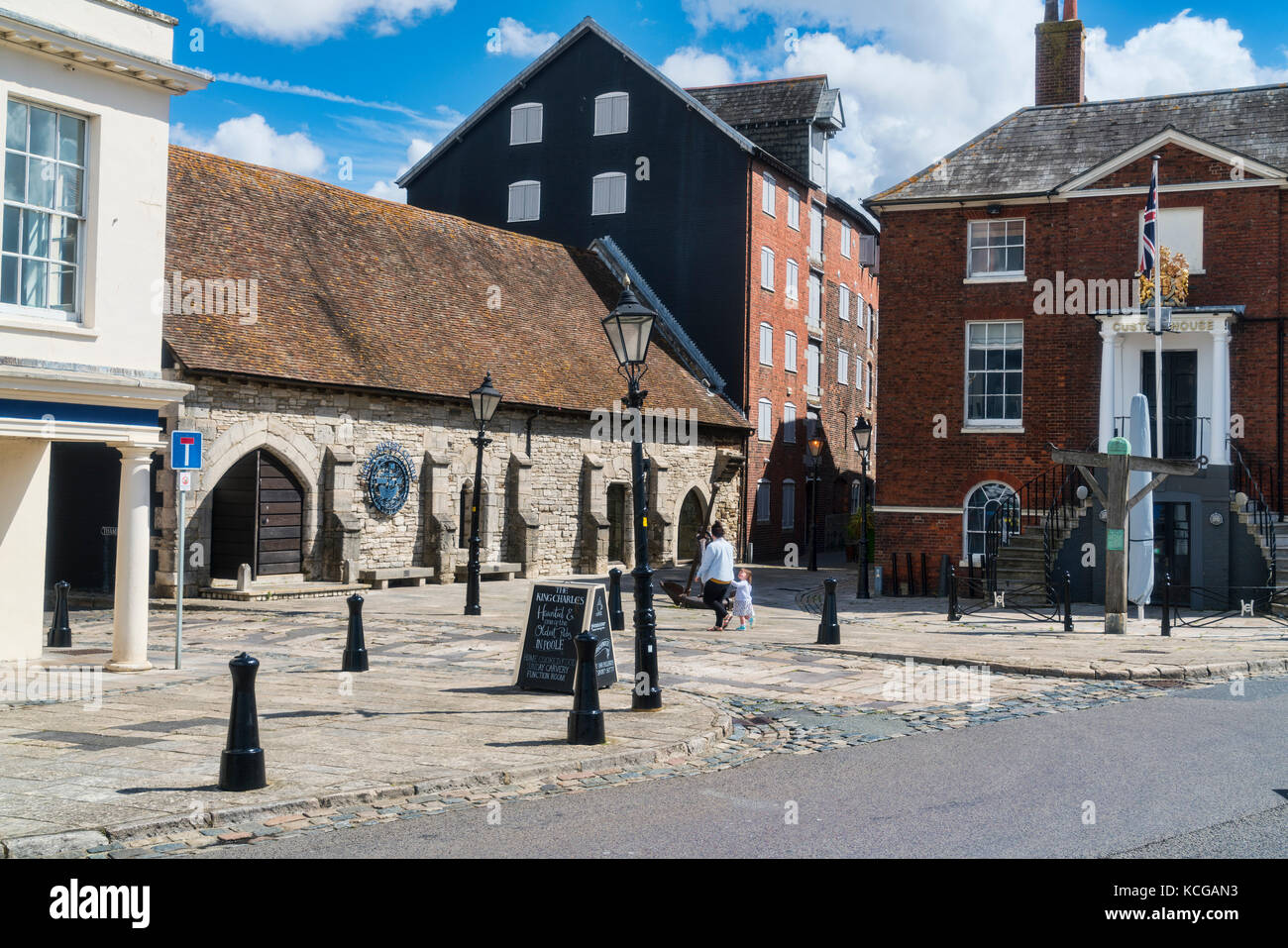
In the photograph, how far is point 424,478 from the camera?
1120 inches

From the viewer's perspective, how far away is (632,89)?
40.3m

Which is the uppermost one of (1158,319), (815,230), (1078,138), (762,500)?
(815,230)

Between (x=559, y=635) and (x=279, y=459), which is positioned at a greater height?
(x=279, y=459)

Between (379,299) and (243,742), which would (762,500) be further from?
(243,742)

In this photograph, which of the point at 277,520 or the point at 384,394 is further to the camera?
the point at 384,394

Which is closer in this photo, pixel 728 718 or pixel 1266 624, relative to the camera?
pixel 728 718

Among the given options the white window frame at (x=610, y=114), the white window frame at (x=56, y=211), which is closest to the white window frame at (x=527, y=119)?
the white window frame at (x=610, y=114)

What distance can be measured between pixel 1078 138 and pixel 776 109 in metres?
16.3

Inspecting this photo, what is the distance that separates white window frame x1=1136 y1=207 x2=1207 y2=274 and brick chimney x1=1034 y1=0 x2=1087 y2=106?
Result: 226 inches

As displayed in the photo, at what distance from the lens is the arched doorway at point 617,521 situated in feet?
116

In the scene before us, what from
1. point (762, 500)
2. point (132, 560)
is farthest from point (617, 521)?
point (132, 560)
